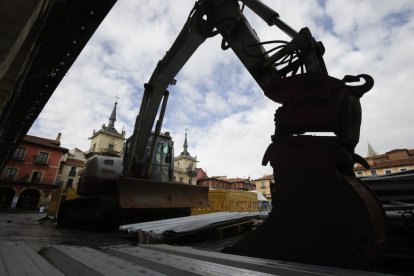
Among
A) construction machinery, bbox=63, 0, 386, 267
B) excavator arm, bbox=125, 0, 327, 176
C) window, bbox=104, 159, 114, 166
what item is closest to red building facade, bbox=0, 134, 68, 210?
window, bbox=104, 159, 114, 166

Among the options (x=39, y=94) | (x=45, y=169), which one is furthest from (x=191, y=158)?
(x=39, y=94)

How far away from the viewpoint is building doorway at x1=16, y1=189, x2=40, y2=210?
3481cm

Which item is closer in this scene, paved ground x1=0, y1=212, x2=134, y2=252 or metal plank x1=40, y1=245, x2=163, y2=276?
metal plank x1=40, y1=245, x2=163, y2=276

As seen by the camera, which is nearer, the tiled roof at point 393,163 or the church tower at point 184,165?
the tiled roof at point 393,163

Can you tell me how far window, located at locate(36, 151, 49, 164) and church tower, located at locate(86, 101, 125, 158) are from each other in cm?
1369

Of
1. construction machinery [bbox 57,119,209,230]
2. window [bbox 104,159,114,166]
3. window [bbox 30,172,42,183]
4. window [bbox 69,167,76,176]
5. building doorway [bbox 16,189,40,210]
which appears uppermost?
window [bbox 69,167,76,176]

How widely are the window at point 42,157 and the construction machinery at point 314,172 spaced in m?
43.6

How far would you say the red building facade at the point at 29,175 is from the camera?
33.2 m

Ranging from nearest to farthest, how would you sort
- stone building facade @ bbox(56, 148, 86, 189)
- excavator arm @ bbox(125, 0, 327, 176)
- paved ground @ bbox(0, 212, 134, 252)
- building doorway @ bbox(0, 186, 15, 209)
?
excavator arm @ bbox(125, 0, 327, 176), paved ground @ bbox(0, 212, 134, 252), building doorway @ bbox(0, 186, 15, 209), stone building facade @ bbox(56, 148, 86, 189)

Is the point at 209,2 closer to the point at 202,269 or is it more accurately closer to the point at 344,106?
the point at 344,106

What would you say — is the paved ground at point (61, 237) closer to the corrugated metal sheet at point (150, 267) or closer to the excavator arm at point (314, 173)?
the corrugated metal sheet at point (150, 267)

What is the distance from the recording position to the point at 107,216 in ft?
17.3

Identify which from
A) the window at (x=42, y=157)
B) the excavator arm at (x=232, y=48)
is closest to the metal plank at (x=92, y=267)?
the excavator arm at (x=232, y=48)

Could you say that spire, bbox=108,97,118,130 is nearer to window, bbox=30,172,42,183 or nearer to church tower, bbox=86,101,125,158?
church tower, bbox=86,101,125,158
